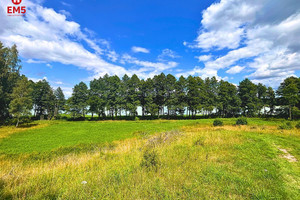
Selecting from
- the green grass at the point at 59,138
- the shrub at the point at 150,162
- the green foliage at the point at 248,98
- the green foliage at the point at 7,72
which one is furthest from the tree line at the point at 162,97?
the shrub at the point at 150,162

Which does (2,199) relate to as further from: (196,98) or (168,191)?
(196,98)

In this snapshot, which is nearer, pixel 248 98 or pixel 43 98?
pixel 248 98

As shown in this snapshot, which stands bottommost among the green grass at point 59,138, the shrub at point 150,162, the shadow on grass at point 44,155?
the green grass at point 59,138

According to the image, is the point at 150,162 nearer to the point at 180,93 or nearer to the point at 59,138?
the point at 59,138

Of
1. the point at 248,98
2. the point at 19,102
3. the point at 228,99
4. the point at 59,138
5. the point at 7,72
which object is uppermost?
the point at 7,72

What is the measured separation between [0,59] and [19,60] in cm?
490

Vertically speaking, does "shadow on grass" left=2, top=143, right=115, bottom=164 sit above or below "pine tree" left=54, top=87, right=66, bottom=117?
below

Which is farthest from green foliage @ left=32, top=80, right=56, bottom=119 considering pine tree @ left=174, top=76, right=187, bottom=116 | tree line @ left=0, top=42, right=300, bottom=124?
pine tree @ left=174, top=76, right=187, bottom=116

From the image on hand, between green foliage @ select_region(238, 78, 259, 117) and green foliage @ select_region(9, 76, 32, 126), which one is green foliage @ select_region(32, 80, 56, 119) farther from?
green foliage @ select_region(238, 78, 259, 117)

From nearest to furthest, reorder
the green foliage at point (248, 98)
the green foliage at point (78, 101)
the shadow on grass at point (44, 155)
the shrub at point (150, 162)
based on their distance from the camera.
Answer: the shrub at point (150, 162) → the shadow on grass at point (44, 155) → the green foliage at point (248, 98) → the green foliage at point (78, 101)

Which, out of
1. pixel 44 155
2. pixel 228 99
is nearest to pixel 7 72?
pixel 44 155

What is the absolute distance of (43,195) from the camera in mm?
4438

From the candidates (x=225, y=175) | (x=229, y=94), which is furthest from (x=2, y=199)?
(x=229, y=94)

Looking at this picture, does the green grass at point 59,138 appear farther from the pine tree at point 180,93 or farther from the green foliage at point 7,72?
the pine tree at point 180,93
